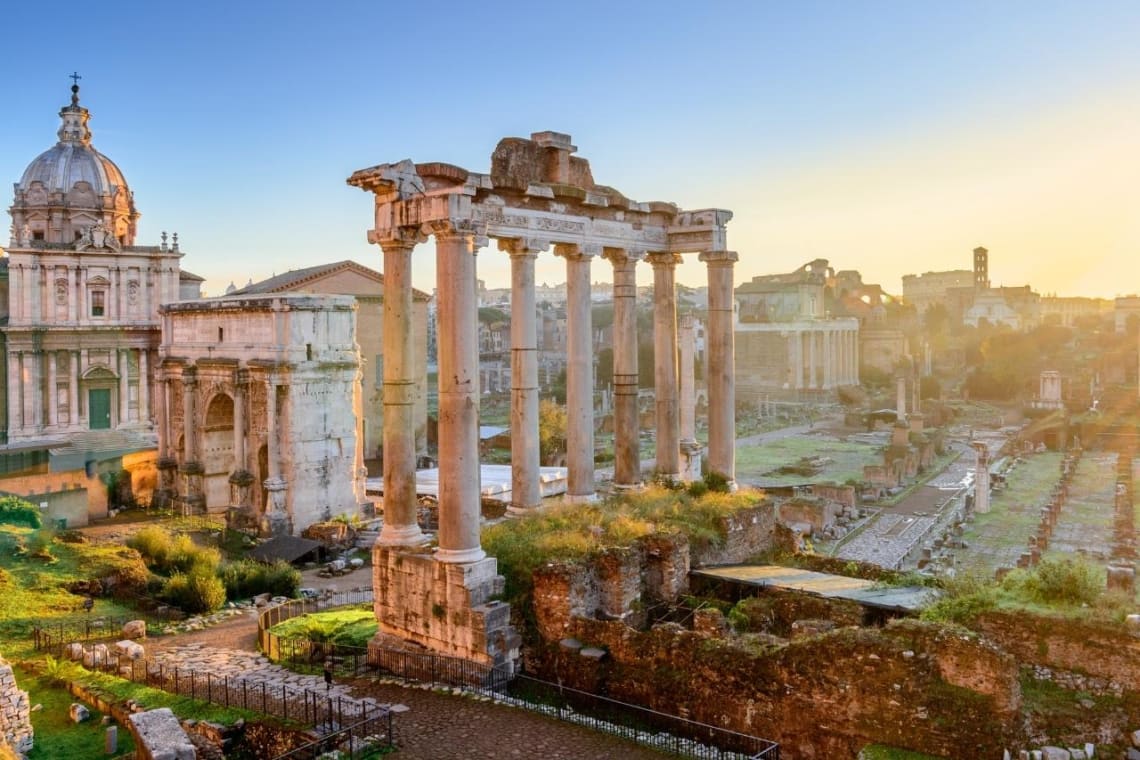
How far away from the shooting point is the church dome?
3747 centimetres

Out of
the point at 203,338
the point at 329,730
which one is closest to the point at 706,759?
the point at 329,730

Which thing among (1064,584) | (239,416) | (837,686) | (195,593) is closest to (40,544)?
(195,593)

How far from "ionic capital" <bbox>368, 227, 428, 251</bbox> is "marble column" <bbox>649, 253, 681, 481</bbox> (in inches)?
196

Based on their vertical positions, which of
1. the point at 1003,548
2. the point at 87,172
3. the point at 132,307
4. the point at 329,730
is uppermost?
the point at 87,172

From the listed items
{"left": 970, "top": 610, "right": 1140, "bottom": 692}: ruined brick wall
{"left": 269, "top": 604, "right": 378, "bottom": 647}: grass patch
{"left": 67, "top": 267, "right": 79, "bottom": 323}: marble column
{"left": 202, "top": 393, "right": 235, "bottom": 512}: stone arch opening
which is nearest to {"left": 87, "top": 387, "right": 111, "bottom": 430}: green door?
{"left": 67, "top": 267, "right": 79, "bottom": 323}: marble column

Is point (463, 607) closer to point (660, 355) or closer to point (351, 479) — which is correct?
point (660, 355)

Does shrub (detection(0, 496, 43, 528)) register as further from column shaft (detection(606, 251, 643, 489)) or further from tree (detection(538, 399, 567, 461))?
tree (detection(538, 399, 567, 461))

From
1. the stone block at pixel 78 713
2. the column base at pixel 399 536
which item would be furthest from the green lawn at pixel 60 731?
the column base at pixel 399 536

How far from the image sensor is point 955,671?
8.48m

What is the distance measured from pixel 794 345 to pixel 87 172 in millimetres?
64807

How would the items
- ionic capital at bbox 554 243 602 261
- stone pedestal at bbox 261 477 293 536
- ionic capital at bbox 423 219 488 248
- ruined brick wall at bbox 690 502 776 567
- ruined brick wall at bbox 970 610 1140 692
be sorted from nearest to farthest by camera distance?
ruined brick wall at bbox 970 610 1140 692 → ionic capital at bbox 423 219 488 248 → ruined brick wall at bbox 690 502 776 567 → ionic capital at bbox 554 243 602 261 → stone pedestal at bbox 261 477 293 536

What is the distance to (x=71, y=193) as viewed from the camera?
3772 centimetres

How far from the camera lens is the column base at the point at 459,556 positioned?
37.0ft

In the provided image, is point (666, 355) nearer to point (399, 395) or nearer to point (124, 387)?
point (399, 395)
